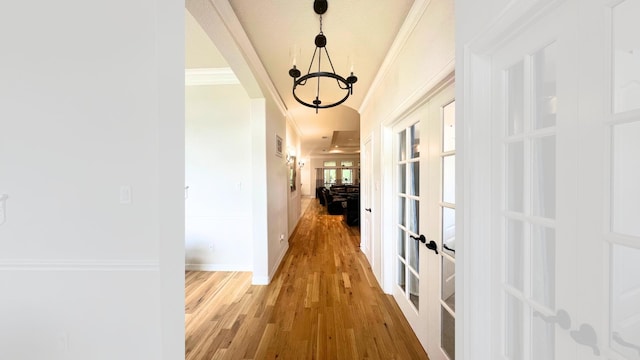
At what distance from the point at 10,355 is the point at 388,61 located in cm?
365

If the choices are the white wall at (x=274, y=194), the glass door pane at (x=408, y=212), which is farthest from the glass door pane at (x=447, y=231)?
the white wall at (x=274, y=194)

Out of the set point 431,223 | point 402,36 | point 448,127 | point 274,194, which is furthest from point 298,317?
point 402,36

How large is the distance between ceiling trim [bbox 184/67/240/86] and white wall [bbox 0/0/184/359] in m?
1.76

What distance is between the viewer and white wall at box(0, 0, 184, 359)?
143 centimetres

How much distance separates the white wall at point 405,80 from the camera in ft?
4.47

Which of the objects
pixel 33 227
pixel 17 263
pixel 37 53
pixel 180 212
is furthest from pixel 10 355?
pixel 37 53

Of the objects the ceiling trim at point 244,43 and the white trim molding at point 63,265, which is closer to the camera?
the white trim molding at point 63,265

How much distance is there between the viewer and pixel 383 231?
268 centimetres
